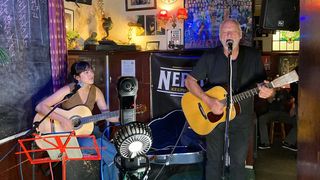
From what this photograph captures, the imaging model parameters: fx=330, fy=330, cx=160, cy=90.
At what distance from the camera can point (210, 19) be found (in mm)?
5211

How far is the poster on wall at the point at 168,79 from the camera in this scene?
4.07 meters

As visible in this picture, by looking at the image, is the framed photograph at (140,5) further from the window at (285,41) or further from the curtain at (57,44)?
the window at (285,41)

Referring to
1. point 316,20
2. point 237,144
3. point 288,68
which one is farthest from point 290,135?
point 316,20

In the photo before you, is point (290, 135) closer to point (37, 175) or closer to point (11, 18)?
point (37, 175)

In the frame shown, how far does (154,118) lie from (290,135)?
2.28m

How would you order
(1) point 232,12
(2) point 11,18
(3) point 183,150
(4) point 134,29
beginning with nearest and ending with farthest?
(2) point 11,18, (3) point 183,150, (1) point 232,12, (4) point 134,29

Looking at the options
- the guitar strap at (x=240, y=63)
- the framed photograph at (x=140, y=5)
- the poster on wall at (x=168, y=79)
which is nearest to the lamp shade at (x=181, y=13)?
the framed photograph at (x=140, y=5)

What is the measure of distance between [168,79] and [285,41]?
4.57m

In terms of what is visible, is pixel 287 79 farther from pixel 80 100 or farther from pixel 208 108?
pixel 80 100

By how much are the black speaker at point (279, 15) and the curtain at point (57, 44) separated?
191cm

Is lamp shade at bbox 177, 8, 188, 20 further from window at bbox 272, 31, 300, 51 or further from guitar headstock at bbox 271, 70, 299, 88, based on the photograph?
guitar headstock at bbox 271, 70, 299, 88

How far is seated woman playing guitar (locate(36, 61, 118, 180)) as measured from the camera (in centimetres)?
278

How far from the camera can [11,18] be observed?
261 cm

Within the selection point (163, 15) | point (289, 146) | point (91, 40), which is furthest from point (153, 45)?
point (289, 146)
